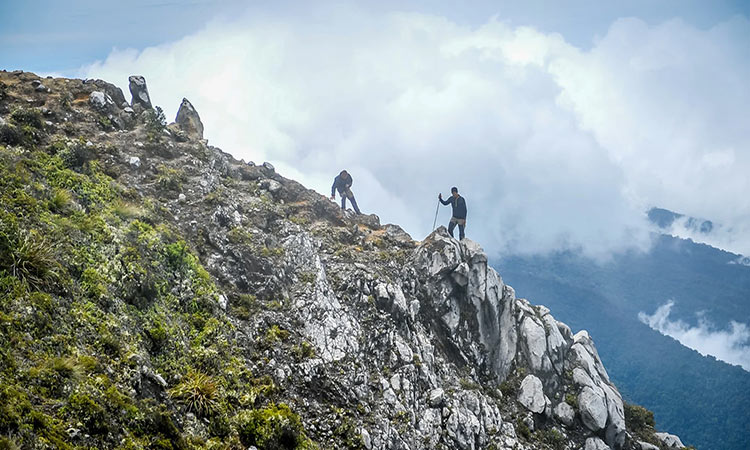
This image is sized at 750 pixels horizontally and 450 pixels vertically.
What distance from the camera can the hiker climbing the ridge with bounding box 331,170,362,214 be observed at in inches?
1375

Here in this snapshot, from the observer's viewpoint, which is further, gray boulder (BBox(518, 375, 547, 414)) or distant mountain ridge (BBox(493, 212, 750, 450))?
distant mountain ridge (BBox(493, 212, 750, 450))

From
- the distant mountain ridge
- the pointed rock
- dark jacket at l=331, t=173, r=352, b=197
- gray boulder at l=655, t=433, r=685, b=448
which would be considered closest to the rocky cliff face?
the pointed rock

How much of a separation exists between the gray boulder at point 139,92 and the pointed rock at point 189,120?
3482 mm

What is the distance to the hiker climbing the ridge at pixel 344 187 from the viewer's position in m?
34.9

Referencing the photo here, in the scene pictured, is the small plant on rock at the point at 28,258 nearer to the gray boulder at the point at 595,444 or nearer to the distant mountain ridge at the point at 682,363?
the gray boulder at the point at 595,444

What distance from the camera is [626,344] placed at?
514 ft

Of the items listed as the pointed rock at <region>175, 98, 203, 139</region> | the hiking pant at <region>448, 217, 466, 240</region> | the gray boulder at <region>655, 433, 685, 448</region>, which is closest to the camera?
the gray boulder at <region>655, 433, 685, 448</region>

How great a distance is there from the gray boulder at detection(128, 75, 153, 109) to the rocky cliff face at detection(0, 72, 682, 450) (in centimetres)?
16

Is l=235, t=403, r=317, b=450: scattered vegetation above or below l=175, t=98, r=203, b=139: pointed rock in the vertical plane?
below

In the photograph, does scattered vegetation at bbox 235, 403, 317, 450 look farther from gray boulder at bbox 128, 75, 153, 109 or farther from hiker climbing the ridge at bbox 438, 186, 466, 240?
gray boulder at bbox 128, 75, 153, 109

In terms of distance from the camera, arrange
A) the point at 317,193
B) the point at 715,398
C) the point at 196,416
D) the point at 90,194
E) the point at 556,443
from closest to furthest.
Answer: the point at 196,416
the point at 90,194
the point at 556,443
the point at 317,193
the point at 715,398

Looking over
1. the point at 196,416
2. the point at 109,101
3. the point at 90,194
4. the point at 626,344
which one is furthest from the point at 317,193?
the point at 626,344

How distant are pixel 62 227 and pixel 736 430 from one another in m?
145

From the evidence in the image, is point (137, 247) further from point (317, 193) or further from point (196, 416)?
point (317, 193)
